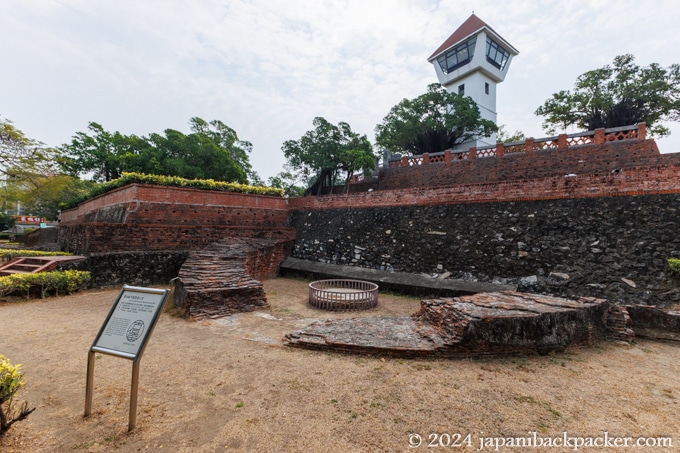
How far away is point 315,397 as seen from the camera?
298 centimetres

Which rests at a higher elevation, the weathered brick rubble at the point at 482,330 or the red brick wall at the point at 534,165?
the red brick wall at the point at 534,165

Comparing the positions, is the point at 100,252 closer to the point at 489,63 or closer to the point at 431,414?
the point at 431,414

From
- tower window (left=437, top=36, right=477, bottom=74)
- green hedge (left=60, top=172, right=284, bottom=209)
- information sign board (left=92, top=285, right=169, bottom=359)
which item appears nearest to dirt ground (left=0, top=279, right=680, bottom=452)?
information sign board (left=92, top=285, right=169, bottom=359)

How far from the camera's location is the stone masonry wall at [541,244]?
20.9 feet

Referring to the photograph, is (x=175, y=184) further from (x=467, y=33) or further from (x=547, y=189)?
(x=467, y=33)

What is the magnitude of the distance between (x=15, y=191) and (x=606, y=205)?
31102 mm

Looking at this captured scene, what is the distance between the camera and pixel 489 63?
23688 mm

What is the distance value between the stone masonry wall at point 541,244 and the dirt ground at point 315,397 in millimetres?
2276

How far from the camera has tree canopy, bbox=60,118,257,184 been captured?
54.0 ft

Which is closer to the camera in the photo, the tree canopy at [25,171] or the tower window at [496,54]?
the tree canopy at [25,171]

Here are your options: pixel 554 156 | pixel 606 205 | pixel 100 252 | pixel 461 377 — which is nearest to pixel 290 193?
pixel 100 252

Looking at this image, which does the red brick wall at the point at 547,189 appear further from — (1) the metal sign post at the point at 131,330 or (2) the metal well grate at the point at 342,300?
(1) the metal sign post at the point at 131,330

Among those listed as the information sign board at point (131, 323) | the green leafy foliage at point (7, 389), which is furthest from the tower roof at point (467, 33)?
the green leafy foliage at point (7, 389)

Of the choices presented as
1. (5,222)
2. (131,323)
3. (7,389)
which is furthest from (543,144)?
(5,222)
